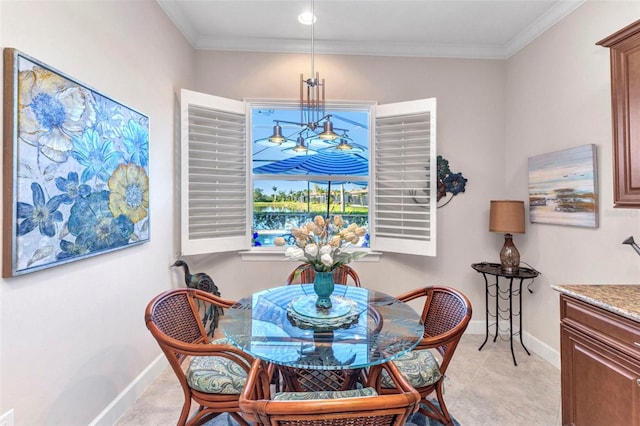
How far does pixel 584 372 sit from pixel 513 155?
232cm

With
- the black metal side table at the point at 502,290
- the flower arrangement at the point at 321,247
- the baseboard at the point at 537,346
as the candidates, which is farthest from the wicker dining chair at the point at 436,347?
the baseboard at the point at 537,346

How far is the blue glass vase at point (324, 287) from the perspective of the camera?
5.69 feet

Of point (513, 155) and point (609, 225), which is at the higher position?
point (513, 155)

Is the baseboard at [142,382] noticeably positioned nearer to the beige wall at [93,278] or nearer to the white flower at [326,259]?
the beige wall at [93,278]

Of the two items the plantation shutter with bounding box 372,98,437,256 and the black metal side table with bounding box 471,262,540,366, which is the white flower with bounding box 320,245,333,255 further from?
the black metal side table with bounding box 471,262,540,366

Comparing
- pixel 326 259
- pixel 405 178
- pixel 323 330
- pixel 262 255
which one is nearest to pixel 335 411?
pixel 323 330

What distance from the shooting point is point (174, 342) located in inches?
60.2

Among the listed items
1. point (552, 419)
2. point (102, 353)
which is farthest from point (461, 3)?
point (102, 353)

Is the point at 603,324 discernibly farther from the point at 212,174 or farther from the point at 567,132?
the point at 212,174

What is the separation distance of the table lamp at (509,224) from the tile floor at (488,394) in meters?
0.87

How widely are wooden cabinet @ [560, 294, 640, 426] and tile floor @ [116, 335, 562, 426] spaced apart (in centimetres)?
41

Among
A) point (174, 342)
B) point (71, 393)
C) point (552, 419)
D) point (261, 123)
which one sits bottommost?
point (552, 419)

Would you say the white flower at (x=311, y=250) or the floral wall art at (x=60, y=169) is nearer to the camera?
the floral wall art at (x=60, y=169)

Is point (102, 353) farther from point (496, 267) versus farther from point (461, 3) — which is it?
point (461, 3)
